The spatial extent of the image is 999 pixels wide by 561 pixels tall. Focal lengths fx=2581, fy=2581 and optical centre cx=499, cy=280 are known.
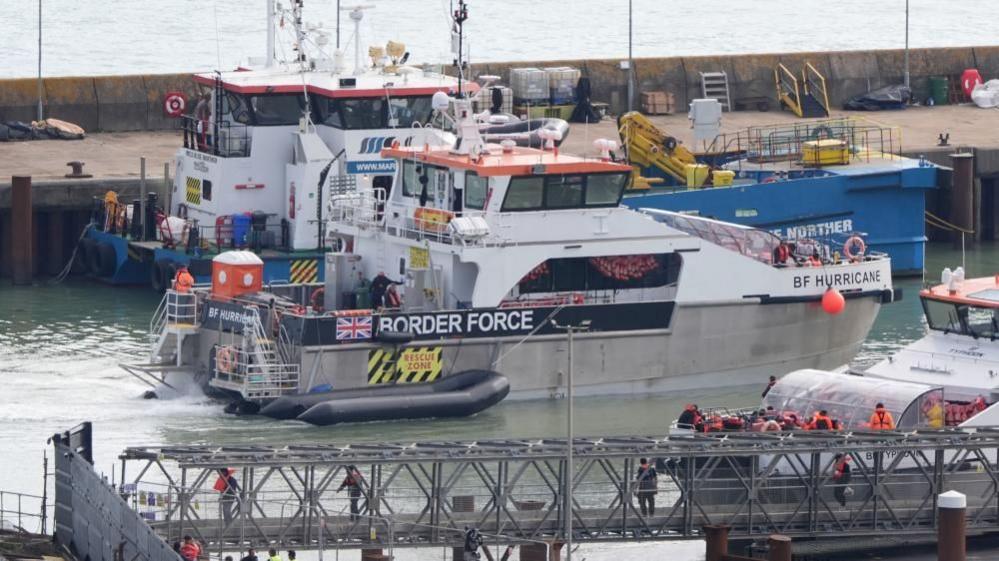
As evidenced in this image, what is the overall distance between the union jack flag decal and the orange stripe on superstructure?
9.79ft

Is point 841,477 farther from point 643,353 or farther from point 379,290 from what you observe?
point 379,290

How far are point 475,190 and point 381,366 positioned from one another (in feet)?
10.5

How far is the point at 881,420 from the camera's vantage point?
3102cm

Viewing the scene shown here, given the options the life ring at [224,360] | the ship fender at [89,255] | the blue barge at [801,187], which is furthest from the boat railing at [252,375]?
the ship fender at [89,255]

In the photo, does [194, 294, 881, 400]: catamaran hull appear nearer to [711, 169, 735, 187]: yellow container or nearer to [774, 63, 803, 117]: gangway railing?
[711, 169, 735, 187]: yellow container

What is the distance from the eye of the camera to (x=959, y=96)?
63938mm

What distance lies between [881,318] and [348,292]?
1121 centimetres

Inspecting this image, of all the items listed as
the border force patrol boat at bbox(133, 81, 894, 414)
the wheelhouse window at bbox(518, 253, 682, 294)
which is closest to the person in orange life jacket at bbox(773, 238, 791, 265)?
the border force patrol boat at bbox(133, 81, 894, 414)

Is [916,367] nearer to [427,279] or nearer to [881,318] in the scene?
[427,279]

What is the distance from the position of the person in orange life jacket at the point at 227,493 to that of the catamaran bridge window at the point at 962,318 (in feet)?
33.0

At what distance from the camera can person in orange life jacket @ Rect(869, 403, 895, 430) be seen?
30969 millimetres

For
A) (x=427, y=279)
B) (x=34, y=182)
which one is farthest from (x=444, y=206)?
(x=34, y=182)

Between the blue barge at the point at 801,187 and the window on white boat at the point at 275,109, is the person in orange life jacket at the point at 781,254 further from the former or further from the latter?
the window on white boat at the point at 275,109

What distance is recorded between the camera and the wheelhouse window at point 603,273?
39.5 m
